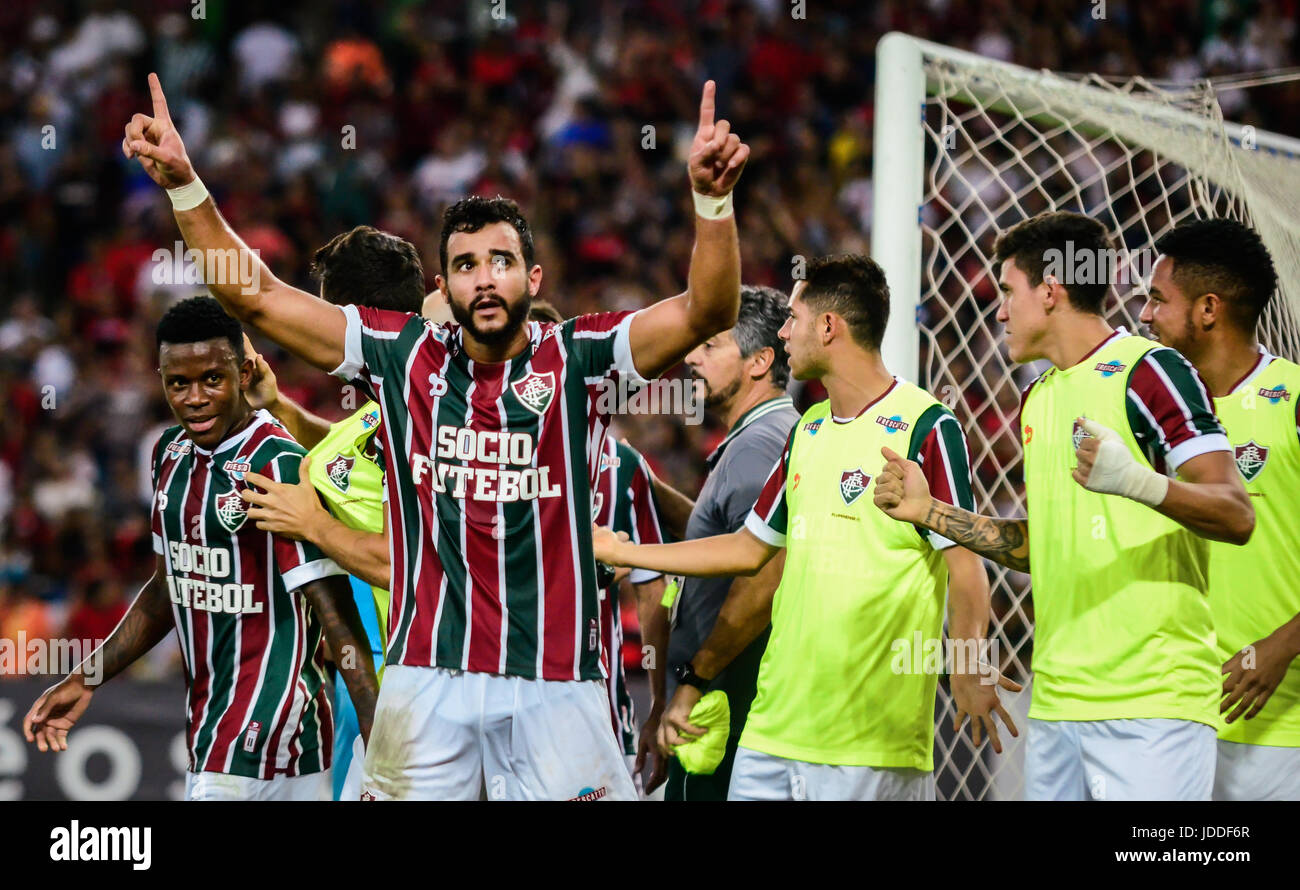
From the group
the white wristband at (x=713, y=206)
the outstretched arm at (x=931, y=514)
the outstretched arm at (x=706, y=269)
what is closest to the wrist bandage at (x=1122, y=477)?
the outstretched arm at (x=931, y=514)

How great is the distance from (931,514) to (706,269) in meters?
0.90

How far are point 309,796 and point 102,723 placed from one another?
290 centimetres

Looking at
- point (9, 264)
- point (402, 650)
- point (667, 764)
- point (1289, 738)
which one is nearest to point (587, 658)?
point (402, 650)

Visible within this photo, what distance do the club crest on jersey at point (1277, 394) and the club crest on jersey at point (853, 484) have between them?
3.96ft

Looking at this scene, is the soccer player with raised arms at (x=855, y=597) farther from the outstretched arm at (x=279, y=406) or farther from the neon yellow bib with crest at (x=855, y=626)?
the outstretched arm at (x=279, y=406)

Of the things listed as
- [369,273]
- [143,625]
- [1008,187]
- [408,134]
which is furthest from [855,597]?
[408,134]

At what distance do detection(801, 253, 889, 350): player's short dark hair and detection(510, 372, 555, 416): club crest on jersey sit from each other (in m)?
0.96

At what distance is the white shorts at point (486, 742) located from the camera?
132 inches

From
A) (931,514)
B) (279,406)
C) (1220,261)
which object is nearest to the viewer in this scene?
(931,514)

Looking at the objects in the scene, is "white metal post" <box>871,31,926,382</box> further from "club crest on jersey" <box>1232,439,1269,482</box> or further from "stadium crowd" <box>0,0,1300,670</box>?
"stadium crowd" <box>0,0,1300,670</box>

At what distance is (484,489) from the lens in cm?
341

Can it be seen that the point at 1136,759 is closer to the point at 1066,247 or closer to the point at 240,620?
the point at 1066,247

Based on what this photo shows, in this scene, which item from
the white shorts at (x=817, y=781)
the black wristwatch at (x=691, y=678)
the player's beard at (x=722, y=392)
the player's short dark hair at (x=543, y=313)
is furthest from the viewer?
the player's short dark hair at (x=543, y=313)

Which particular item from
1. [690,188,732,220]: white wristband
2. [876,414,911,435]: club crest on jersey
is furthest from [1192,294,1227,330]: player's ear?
[690,188,732,220]: white wristband
